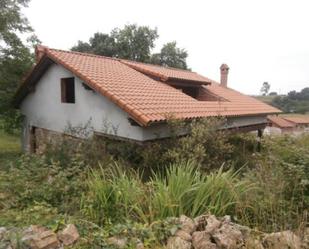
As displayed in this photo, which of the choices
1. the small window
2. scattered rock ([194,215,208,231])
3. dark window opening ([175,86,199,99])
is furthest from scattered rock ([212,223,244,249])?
dark window opening ([175,86,199,99])

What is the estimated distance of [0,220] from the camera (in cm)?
400

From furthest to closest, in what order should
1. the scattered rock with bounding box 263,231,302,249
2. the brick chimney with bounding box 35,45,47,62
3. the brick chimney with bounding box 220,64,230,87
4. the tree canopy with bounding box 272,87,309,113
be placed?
the tree canopy with bounding box 272,87,309,113
the brick chimney with bounding box 220,64,230,87
the brick chimney with bounding box 35,45,47,62
the scattered rock with bounding box 263,231,302,249

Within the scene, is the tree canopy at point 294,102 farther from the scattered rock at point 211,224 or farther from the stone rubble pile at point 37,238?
the stone rubble pile at point 37,238

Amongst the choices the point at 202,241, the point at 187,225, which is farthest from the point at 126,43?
the point at 202,241

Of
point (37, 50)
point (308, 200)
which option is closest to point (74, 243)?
point (308, 200)

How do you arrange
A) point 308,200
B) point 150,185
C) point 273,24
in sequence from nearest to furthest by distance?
point 308,200 < point 150,185 < point 273,24

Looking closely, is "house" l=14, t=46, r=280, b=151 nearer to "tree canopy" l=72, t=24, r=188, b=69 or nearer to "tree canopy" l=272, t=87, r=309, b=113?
"tree canopy" l=72, t=24, r=188, b=69

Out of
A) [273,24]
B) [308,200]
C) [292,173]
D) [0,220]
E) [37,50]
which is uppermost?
[273,24]

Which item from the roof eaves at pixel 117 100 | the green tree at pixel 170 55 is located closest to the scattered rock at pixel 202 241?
the roof eaves at pixel 117 100

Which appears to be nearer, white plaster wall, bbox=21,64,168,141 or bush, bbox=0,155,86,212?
bush, bbox=0,155,86,212

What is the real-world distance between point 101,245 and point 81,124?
7.72m

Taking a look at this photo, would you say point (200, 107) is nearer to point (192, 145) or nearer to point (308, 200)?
point (192, 145)

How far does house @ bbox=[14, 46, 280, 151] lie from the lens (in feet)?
27.4

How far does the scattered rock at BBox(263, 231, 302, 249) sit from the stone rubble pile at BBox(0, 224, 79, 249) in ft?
7.56
